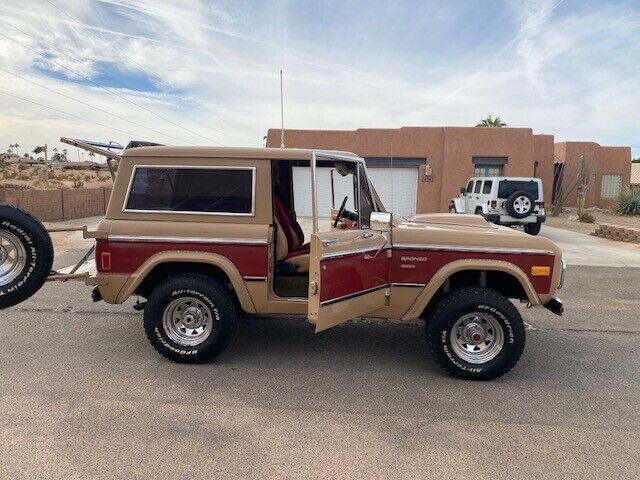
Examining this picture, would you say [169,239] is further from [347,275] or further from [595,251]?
[595,251]

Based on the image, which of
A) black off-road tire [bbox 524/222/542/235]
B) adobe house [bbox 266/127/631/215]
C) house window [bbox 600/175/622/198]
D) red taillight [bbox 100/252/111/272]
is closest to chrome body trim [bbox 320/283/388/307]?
red taillight [bbox 100/252/111/272]

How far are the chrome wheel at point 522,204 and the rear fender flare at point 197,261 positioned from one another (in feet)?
40.6

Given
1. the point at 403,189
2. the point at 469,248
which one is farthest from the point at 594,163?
the point at 469,248

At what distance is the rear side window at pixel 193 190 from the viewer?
4309 mm

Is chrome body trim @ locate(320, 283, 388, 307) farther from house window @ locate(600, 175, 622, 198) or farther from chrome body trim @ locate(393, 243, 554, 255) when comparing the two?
house window @ locate(600, 175, 622, 198)

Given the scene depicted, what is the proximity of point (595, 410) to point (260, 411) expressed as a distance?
2.65 meters

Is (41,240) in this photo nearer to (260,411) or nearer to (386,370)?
(260,411)

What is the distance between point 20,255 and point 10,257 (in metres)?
0.13

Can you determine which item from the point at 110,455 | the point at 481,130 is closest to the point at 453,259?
the point at 110,455

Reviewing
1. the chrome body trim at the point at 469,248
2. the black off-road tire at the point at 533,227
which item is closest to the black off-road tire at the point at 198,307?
the chrome body trim at the point at 469,248

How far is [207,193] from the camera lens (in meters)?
4.33

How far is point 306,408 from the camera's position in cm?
362

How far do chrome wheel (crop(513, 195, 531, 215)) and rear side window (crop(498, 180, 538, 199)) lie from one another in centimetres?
37

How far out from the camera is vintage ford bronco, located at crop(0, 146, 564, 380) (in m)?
4.14
